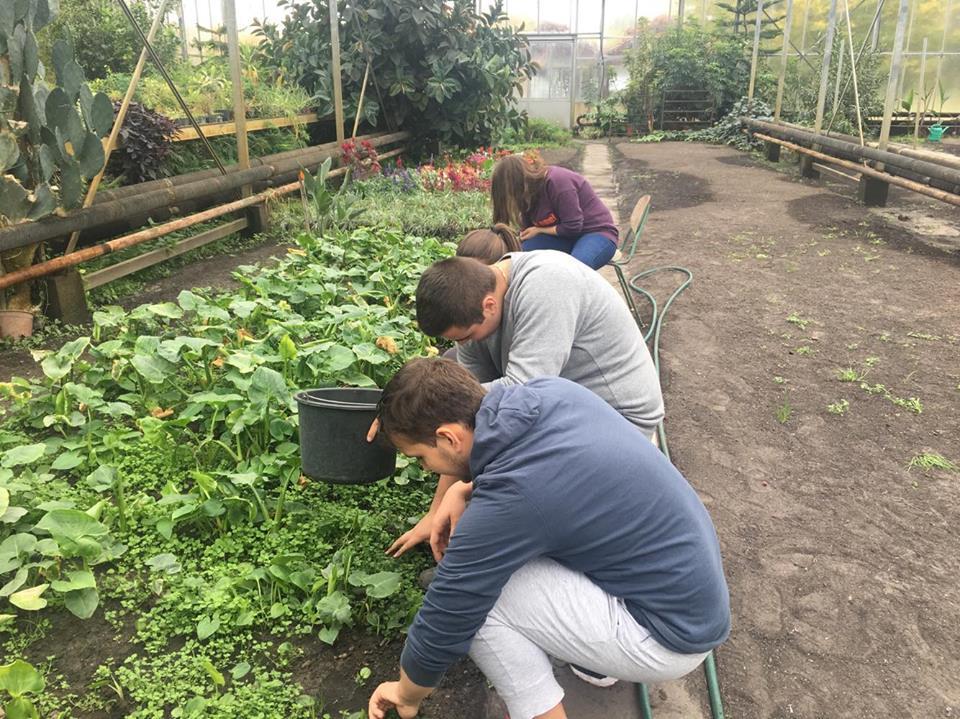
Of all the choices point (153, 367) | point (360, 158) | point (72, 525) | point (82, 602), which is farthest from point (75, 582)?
point (360, 158)

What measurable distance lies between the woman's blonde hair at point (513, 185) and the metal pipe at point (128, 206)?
237 centimetres

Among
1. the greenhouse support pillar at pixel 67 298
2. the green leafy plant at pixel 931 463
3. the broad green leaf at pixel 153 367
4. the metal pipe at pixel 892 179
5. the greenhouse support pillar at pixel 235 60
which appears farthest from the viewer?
the metal pipe at pixel 892 179

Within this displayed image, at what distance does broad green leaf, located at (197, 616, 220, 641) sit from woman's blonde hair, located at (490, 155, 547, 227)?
83.0 inches

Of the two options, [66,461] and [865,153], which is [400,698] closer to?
[66,461]

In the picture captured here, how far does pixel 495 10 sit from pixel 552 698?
12.1 m

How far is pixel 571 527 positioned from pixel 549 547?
0.07 m

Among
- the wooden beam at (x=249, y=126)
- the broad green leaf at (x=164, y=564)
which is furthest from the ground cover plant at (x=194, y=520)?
the wooden beam at (x=249, y=126)

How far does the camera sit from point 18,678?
1.66 m

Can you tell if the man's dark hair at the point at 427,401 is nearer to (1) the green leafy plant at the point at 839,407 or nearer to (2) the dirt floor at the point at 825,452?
(2) the dirt floor at the point at 825,452

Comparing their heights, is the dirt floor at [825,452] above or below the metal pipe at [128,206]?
below

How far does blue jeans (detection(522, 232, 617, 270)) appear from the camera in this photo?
13.5 feet

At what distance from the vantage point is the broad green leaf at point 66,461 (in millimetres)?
2641

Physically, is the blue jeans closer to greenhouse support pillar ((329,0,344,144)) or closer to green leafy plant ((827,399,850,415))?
green leafy plant ((827,399,850,415))

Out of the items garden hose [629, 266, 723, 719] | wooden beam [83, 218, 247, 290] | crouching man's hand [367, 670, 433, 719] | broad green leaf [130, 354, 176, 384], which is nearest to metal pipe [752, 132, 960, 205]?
garden hose [629, 266, 723, 719]
